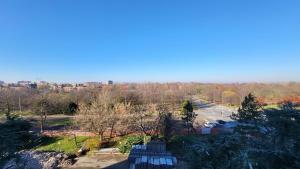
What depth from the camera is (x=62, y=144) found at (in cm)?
2172

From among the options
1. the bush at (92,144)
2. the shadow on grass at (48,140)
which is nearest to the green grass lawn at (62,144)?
the shadow on grass at (48,140)

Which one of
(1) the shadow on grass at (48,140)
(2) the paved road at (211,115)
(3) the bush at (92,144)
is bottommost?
(1) the shadow on grass at (48,140)

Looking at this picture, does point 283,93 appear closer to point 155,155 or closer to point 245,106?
point 245,106

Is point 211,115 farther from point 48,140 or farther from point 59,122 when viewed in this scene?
point 48,140

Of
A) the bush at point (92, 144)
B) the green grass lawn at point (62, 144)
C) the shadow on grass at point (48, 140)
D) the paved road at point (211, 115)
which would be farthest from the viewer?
the paved road at point (211, 115)

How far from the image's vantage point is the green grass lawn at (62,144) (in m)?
20.4

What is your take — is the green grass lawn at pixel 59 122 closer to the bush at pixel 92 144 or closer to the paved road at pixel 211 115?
the bush at pixel 92 144

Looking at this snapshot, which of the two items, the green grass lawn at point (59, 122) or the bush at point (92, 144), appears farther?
the green grass lawn at point (59, 122)

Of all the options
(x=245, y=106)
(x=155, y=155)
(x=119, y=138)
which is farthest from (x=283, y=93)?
(x=155, y=155)

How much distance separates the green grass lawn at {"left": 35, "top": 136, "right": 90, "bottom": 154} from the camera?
804 inches

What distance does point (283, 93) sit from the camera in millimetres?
52688

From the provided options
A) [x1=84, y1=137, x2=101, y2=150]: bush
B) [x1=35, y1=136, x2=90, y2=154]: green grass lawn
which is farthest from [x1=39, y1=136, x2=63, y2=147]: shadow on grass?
[x1=84, y1=137, x2=101, y2=150]: bush

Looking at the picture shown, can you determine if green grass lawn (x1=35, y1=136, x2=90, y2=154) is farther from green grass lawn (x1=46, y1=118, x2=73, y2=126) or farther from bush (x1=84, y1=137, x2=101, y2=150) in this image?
green grass lawn (x1=46, y1=118, x2=73, y2=126)

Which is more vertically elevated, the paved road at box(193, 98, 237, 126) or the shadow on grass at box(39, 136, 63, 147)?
the paved road at box(193, 98, 237, 126)
